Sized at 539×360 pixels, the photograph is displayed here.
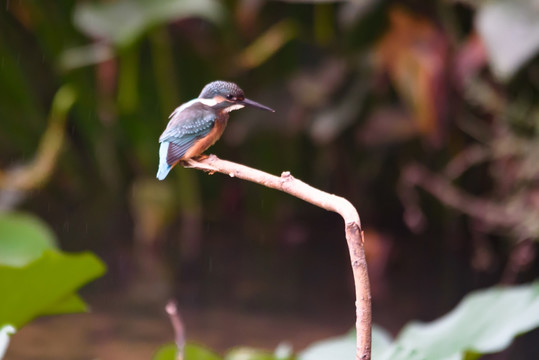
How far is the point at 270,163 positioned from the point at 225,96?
147 cm

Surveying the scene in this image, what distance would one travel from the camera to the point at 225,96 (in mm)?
323

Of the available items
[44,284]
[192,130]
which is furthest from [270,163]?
[192,130]

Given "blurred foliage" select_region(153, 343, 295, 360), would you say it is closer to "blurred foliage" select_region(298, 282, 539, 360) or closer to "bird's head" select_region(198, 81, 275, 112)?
"blurred foliage" select_region(298, 282, 539, 360)

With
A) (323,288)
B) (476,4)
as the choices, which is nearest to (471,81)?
(476,4)

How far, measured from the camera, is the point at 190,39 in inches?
71.9

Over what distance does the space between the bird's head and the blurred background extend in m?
1.17

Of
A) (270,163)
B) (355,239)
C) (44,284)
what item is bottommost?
(355,239)

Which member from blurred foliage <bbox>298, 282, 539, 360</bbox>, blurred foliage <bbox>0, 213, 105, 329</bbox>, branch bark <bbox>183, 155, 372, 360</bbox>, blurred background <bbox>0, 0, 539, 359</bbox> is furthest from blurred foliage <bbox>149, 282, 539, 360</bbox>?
blurred background <bbox>0, 0, 539, 359</bbox>

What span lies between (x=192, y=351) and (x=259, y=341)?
981 millimetres

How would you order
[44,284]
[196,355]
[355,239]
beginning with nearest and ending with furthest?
[355,239]
[44,284]
[196,355]

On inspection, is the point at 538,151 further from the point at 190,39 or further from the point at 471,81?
the point at 190,39

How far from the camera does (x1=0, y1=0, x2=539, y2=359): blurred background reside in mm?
1568

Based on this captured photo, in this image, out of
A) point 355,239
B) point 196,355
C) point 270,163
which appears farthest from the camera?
point 270,163

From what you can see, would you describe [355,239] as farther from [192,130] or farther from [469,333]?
[469,333]
